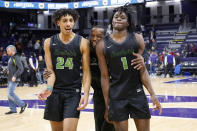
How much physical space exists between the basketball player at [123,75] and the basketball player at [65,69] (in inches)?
13.1

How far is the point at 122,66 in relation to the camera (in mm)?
3078

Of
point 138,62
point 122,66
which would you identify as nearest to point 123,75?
point 122,66

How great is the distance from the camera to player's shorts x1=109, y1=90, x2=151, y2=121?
10.0 feet

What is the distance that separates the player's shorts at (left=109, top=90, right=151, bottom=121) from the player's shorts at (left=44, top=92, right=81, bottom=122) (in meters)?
0.43

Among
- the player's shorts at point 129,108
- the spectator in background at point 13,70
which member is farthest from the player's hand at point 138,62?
the spectator in background at point 13,70

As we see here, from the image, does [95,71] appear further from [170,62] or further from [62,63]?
[170,62]

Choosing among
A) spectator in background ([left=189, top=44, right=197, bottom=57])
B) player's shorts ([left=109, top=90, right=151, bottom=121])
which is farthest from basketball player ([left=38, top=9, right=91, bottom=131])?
spectator in background ([left=189, top=44, right=197, bottom=57])

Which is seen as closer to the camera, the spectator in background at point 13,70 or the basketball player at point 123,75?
the basketball player at point 123,75

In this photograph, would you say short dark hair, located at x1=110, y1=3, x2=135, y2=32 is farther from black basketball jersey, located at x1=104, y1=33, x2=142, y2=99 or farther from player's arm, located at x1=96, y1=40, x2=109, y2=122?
player's arm, located at x1=96, y1=40, x2=109, y2=122

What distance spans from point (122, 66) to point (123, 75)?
0.09 meters

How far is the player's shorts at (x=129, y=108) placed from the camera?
3049 mm

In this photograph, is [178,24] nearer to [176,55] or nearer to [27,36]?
[176,55]

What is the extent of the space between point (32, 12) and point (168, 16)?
43.1 feet

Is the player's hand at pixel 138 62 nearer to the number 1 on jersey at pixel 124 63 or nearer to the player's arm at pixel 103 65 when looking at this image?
the number 1 on jersey at pixel 124 63
